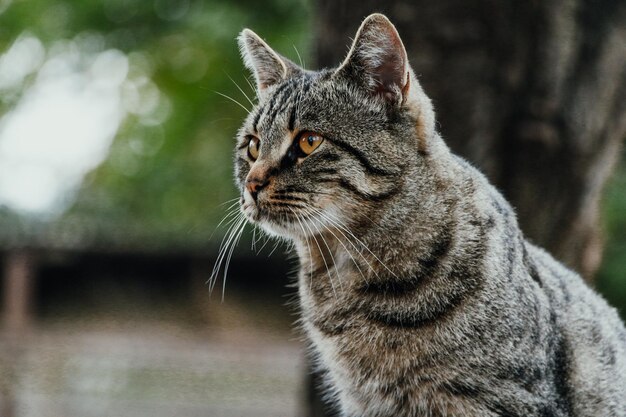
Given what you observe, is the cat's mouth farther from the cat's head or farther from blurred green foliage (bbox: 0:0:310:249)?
blurred green foliage (bbox: 0:0:310:249)

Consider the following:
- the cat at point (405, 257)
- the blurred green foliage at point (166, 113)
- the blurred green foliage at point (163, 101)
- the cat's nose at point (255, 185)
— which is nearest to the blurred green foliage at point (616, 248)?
the blurred green foliage at point (166, 113)

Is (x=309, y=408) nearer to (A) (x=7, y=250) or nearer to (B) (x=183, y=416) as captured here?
(B) (x=183, y=416)

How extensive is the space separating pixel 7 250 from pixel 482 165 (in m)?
4.06

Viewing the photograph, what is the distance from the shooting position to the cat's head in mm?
2148

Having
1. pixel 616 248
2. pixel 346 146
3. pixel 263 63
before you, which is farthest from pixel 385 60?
pixel 616 248

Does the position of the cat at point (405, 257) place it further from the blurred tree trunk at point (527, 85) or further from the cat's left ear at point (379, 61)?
the blurred tree trunk at point (527, 85)

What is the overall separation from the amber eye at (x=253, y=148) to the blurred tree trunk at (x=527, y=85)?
0.99m

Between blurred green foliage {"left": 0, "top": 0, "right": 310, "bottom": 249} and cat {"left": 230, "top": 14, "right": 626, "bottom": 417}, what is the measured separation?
2665 millimetres

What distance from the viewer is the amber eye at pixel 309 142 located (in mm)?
2203

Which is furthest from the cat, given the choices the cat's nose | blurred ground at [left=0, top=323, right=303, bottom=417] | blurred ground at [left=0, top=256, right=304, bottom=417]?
blurred ground at [left=0, top=323, right=303, bottom=417]

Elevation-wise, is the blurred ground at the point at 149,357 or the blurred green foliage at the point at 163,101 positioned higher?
the blurred green foliage at the point at 163,101

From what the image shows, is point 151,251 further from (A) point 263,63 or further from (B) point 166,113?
(A) point 263,63

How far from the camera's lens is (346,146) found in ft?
7.15

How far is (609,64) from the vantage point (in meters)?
3.54
